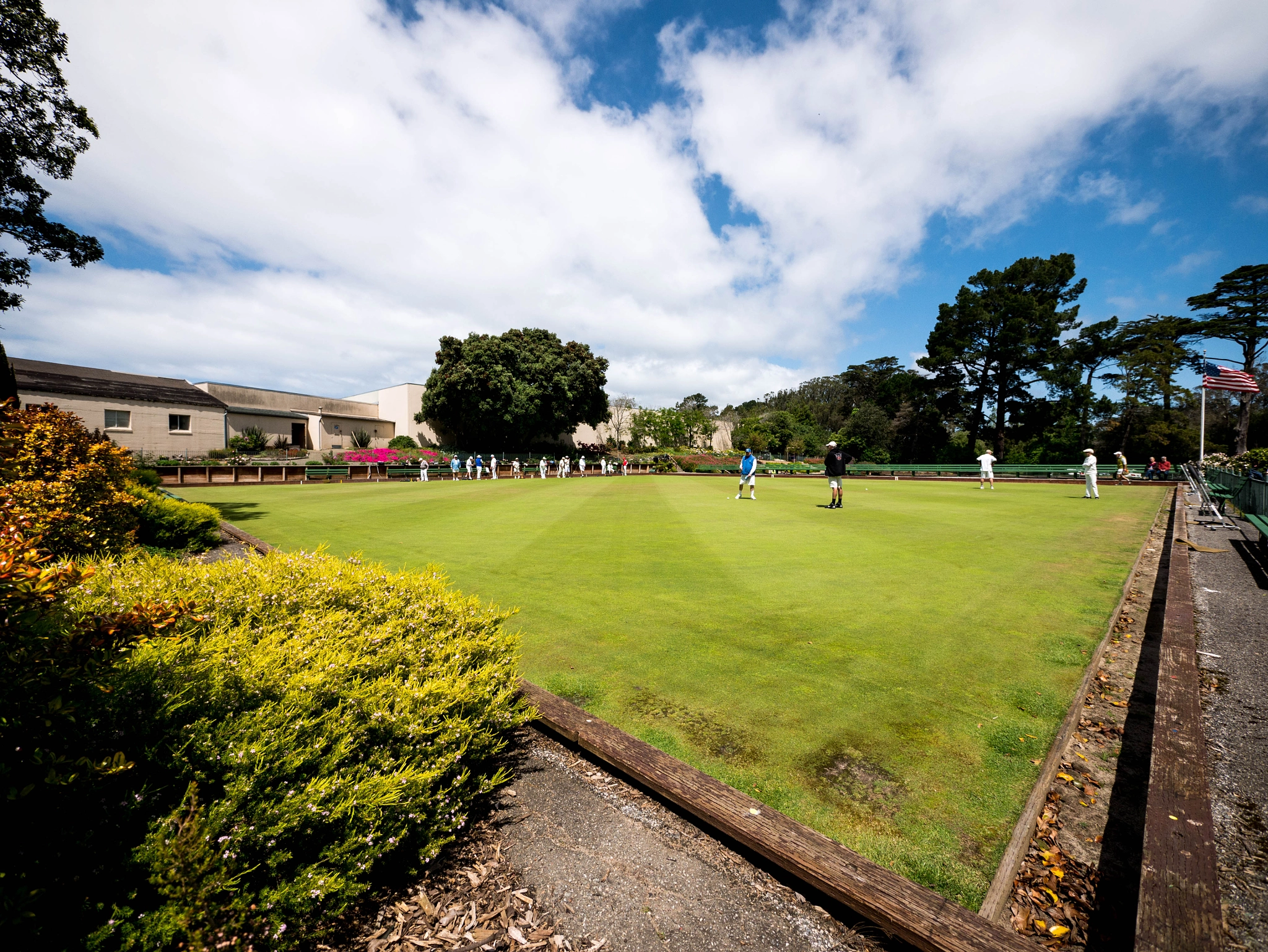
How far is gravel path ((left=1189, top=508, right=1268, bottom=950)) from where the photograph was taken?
6.98 feet

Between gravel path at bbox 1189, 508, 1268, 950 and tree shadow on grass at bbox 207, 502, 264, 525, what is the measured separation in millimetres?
14674

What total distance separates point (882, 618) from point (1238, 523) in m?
14.3

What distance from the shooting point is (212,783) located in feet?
6.07

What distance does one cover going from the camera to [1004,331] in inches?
1660

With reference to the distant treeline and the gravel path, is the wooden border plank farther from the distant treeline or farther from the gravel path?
the distant treeline

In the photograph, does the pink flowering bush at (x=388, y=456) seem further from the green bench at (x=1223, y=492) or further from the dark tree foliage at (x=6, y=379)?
the green bench at (x=1223, y=492)

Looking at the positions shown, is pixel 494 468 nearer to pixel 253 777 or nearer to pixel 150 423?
pixel 150 423

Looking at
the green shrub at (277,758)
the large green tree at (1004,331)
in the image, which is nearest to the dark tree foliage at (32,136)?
the green shrub at (277,758)

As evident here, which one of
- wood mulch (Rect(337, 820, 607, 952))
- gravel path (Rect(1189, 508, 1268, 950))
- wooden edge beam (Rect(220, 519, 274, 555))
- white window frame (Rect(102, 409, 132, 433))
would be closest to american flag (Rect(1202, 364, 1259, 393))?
gravel path (Rect(1189, 508, 1268, 950))

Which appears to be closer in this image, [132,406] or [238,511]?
[238,511]

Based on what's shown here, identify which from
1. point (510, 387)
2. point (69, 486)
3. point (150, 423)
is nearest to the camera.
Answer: point (69, 486)

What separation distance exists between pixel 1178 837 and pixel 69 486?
989 cm

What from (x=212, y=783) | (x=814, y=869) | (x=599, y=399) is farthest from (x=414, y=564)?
(x=599, y=399)

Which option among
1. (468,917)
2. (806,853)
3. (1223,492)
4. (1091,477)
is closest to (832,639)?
(806,853)
